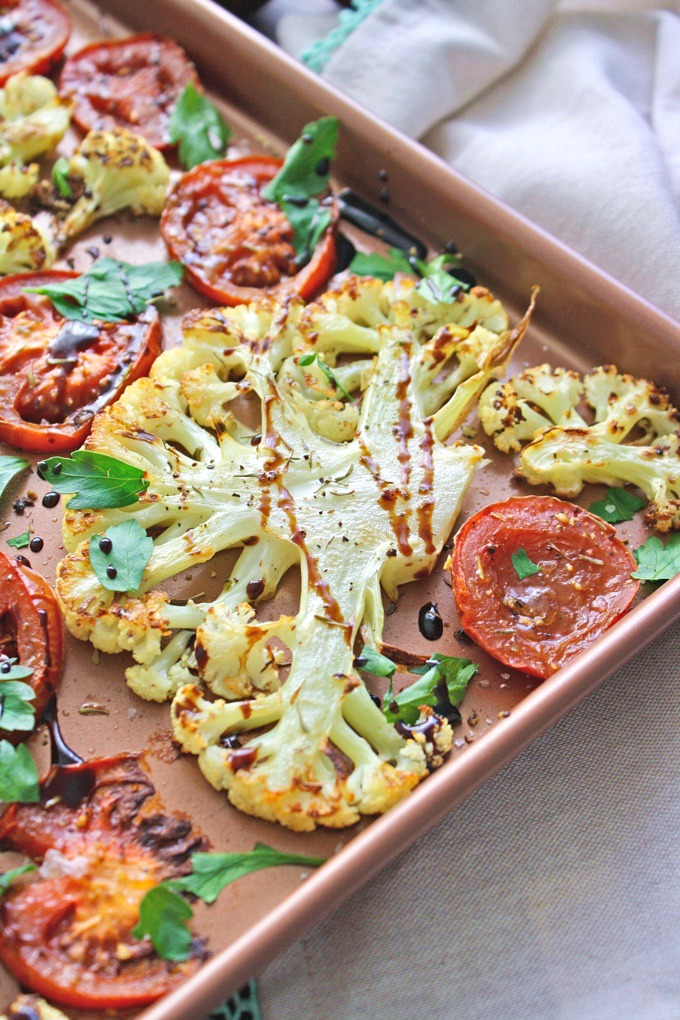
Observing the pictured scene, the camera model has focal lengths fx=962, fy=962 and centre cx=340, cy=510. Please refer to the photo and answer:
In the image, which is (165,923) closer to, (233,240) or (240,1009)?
(240,1009)

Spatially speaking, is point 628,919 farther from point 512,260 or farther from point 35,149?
point 35,149

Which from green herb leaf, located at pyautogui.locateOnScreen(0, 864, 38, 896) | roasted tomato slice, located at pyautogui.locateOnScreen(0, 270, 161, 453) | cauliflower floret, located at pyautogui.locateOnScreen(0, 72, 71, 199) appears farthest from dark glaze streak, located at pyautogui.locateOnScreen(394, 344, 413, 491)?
cauliflower floret, located at pyautogui.locateOnScreen(0, 72, 71, 199)

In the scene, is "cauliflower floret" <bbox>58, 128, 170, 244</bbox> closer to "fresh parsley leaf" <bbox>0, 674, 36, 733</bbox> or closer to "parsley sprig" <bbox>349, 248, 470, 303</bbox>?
"parsley sprig" <bbox>349, 248, 470, 303</bbox>

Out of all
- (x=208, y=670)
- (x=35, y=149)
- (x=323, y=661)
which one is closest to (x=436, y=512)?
(x=323, y=661)

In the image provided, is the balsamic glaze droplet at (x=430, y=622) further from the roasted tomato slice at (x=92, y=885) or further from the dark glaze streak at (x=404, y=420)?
the roasted tomato slice at (x=92, y=885)

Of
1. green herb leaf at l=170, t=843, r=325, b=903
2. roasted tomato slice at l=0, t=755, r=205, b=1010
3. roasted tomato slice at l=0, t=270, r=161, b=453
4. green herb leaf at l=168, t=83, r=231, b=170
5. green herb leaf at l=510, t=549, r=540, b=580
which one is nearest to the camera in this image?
roasted tomato slice at l=0, t=755, r=205, b=1010
